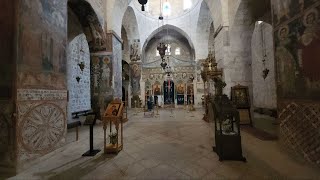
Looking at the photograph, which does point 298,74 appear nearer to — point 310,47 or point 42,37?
point 310,47

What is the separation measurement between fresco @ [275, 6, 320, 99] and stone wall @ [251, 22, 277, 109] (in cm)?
591

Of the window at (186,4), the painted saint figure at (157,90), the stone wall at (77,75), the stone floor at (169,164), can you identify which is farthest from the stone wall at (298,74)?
the window at (186,4)

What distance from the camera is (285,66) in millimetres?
4258

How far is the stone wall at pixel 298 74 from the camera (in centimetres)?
348

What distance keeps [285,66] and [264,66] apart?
23.0 feet

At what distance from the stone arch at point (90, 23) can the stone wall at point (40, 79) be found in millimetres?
2935

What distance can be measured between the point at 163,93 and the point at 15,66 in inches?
692

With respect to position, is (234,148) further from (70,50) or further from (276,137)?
(70,50)

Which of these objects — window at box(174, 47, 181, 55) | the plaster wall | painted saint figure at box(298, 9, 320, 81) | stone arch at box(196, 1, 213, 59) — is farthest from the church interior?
window at box(174, 47, 181, 55)

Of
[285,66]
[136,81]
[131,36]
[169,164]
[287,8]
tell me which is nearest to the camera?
[169,164]

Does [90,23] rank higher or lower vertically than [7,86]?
higher

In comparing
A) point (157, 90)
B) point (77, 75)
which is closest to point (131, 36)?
point (157, 90)

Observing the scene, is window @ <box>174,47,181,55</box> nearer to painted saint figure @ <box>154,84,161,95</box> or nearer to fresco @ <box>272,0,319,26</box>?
painted saint figure @ <box>154,84,161,95</box>

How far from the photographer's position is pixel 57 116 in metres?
4.78
